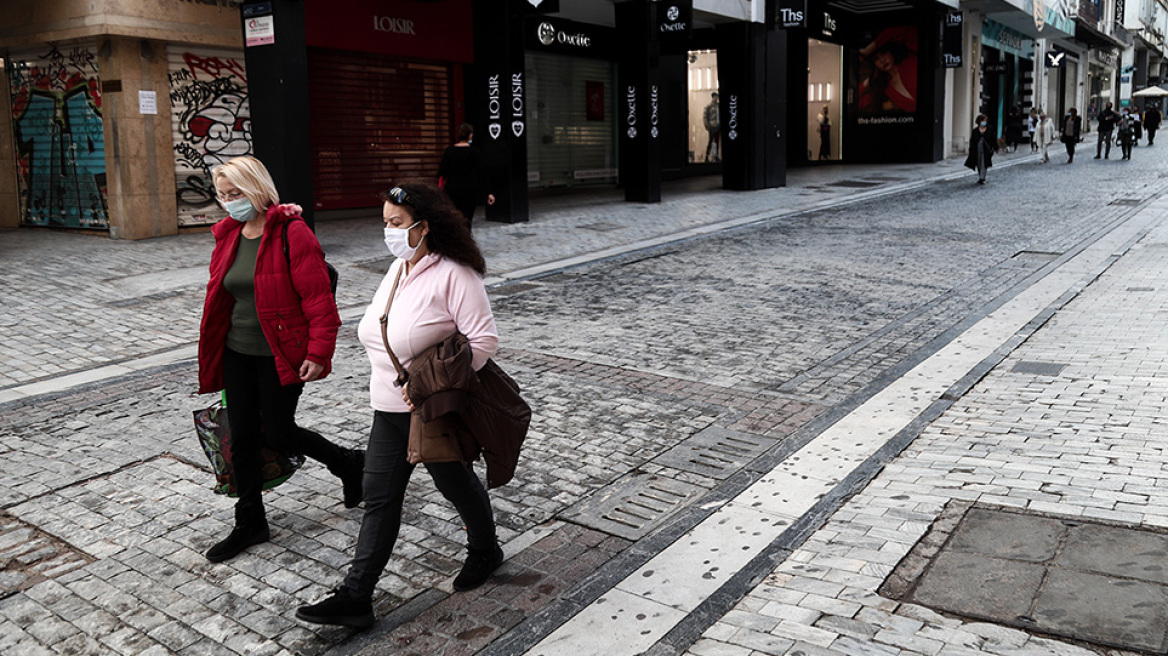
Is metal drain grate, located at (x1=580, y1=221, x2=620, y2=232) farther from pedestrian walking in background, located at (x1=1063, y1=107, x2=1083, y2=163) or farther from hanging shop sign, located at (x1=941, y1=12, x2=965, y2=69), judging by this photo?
hanging shop sign, located at (x1=941, y1=12, x2=965, y2=69)

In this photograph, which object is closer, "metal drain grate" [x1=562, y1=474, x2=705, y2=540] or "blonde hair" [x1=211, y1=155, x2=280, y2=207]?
"blonde hair" [x1=211, y1=155, x2=280, y2=207]

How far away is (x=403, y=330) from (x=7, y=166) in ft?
49.8

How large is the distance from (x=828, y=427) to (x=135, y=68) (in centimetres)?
1210

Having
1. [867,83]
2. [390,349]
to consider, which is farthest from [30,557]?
[867,83]

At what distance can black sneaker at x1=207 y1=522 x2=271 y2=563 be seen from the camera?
432cm

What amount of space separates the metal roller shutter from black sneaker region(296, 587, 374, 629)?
19.7 metres

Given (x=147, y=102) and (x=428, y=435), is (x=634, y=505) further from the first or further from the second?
(x=147, y=102)

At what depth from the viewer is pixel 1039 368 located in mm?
7047

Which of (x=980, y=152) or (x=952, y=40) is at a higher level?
(x=952, y=40)

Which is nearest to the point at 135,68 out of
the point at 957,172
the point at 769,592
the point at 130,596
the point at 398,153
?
the point at 398,153

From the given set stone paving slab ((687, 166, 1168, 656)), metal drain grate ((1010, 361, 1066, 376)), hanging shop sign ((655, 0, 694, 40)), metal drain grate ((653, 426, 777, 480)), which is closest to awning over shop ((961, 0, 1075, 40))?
hanging shop sign ((655, 0, 694, 40))

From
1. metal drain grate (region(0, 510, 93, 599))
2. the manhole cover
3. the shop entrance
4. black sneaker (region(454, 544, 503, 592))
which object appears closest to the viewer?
the manhole cover

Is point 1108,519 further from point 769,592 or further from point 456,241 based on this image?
point 456,241

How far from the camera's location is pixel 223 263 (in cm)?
434
